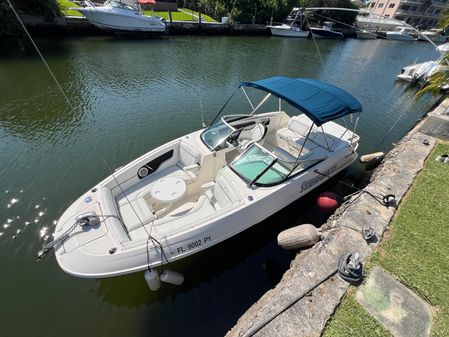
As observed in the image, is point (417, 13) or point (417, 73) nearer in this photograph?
point (417, 73)

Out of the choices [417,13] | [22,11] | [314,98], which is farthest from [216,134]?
[417,13]

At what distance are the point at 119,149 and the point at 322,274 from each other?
327 inches

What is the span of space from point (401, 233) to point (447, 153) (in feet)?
15.2

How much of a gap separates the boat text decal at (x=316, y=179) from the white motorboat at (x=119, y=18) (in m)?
28.8

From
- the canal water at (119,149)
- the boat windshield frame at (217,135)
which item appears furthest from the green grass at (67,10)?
the boat windshield frame at (217,135)

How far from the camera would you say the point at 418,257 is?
4.15 meters

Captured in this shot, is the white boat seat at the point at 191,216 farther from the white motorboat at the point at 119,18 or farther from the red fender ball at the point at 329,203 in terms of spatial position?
the white motorboat at the point at 119,18

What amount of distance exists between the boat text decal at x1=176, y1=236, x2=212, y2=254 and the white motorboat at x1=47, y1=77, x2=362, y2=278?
0.08 ft

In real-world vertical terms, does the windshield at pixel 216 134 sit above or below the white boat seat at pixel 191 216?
above

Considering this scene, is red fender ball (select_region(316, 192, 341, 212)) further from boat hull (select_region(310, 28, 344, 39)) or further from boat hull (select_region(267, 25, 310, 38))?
boat hull (select_region(310, 28, 344, 39))

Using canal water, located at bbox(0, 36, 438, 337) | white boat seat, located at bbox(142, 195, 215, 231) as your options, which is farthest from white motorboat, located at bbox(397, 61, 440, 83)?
white boat seat, located at bbox(142, 195, 215, 231)

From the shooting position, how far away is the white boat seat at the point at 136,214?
5.29 meters

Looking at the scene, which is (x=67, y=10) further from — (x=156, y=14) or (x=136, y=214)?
(x=136, y=214)

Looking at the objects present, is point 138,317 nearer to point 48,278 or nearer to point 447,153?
point 48,278
